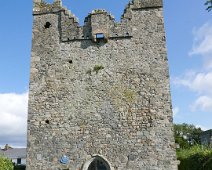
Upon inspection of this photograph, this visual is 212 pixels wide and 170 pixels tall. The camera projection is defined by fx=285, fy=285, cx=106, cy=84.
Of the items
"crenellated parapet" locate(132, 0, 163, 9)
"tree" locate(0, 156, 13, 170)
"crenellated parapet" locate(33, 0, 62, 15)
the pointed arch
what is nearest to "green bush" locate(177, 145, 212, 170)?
the pointed arch

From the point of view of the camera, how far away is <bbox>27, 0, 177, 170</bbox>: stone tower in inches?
466

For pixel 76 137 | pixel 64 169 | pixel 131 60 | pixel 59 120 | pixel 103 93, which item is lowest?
pixel 64 169

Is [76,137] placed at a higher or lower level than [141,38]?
lower

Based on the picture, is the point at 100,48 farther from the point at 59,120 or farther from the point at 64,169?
the point at 64,169

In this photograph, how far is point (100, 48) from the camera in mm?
12992

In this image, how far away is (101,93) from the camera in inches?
492

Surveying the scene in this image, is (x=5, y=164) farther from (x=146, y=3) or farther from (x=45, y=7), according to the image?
(x=146, y=3)

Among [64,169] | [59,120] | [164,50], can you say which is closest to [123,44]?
[164,50]

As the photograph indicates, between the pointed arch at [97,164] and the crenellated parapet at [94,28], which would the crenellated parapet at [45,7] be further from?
the pointed arch at [97,164]

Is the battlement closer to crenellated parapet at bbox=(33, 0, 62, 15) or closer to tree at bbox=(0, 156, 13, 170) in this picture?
crenellated parapet at bbox=(33, 0, 62, 15)

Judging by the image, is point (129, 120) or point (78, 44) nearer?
point (129, 120)

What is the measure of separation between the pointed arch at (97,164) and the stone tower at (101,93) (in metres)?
0.04

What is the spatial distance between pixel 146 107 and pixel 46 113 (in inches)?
173

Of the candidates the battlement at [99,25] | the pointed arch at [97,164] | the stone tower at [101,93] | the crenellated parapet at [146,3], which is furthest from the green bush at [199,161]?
the crenellated parapet at [146,3]
